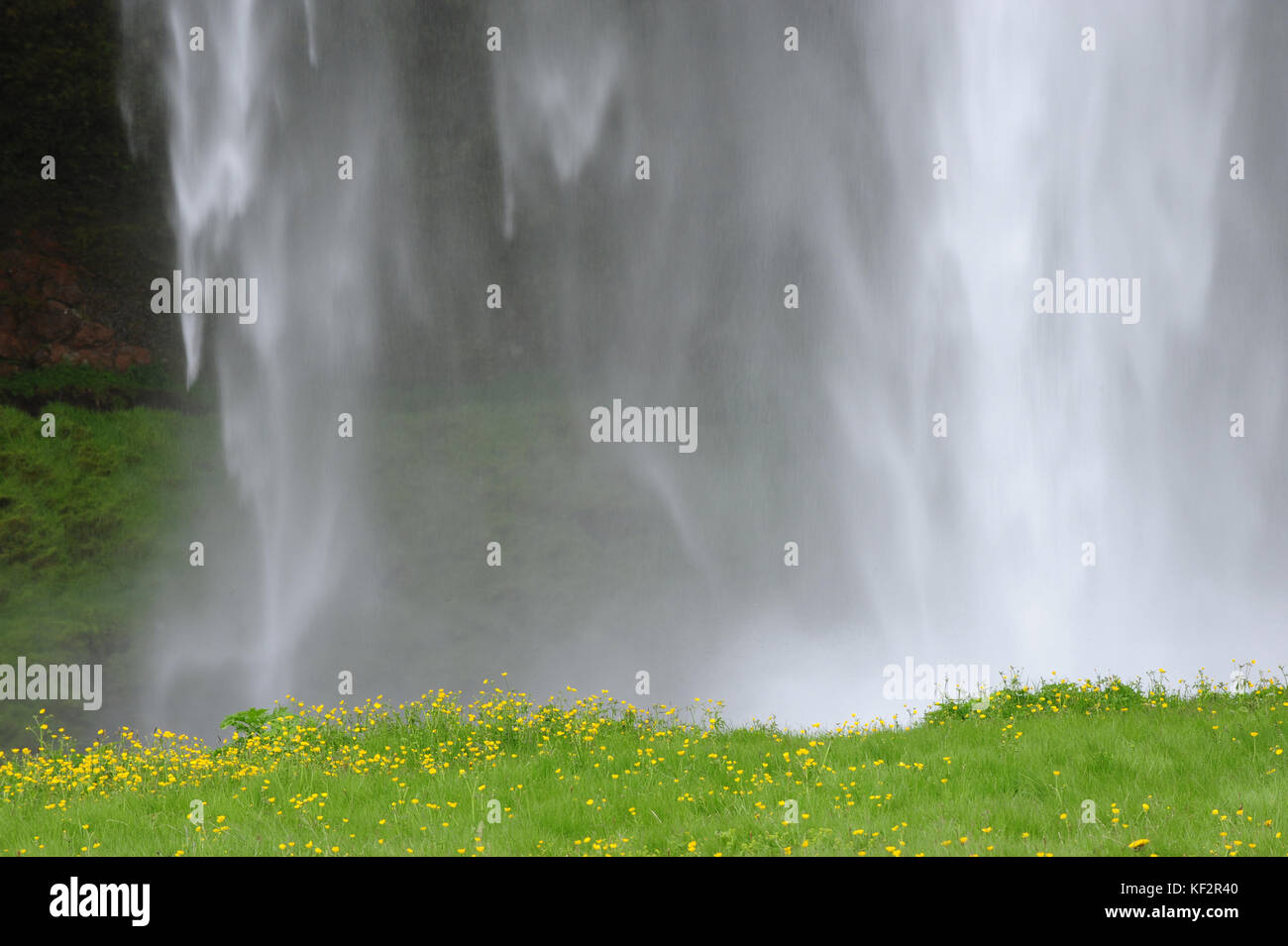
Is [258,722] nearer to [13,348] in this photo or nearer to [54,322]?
[13,348]

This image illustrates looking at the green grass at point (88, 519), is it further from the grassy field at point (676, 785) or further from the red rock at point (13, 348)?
the grassy field at point (676, 785)

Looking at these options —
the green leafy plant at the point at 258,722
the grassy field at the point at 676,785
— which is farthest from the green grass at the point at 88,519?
the grassy field at the point at 676,785

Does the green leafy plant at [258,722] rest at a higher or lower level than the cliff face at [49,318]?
lower

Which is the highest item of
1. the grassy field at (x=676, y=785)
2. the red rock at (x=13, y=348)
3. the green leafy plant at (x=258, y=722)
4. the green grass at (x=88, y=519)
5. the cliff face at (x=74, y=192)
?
the cliff face at (x=74, y=192)

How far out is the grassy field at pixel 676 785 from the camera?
628cm

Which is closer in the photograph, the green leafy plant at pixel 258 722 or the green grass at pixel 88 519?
the green leafy plant at pixel 258 722

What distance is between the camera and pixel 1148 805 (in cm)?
662

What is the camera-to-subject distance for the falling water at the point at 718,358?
62.3ft

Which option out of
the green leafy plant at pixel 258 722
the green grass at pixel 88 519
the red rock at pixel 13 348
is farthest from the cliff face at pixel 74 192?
the green leafy plant at pixel 258 722

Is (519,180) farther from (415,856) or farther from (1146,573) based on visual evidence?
(415,856)

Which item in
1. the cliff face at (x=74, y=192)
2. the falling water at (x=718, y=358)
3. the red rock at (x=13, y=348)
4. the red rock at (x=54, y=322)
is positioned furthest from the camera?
the cliff face at (x=74, y=192)

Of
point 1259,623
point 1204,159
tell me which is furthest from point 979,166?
point 1259,623

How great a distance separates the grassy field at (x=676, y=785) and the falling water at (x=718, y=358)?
683 centimetres

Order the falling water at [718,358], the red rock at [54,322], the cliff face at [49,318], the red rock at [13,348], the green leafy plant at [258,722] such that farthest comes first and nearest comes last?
the red rock at [54,322]
the cliff face at [49,318]
the red rock at [13,348]
the falling water at [718,358]
the green leafy plant at [258,722]
